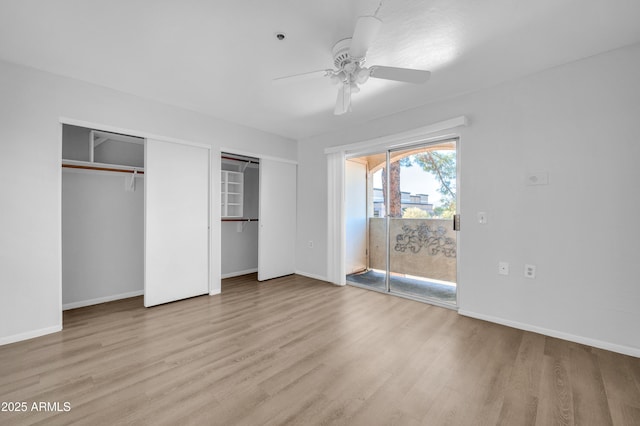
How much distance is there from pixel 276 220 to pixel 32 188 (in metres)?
3.13

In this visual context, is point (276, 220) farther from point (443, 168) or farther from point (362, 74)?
point (362, 74)

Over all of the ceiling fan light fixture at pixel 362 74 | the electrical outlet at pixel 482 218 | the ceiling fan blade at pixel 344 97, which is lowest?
the electrical outlet at pixel 482 218

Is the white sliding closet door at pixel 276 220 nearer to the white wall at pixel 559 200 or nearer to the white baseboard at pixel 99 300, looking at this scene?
the white baseboard at pixel 99 300

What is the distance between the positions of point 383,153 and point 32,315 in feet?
15.1

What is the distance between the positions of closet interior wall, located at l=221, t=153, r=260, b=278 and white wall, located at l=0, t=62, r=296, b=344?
2.27m

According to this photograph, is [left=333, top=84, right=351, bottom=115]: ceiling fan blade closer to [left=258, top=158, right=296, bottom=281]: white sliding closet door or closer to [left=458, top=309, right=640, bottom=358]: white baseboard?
[left=258, top=158, right=296, bottom=281]: white sliding closet door

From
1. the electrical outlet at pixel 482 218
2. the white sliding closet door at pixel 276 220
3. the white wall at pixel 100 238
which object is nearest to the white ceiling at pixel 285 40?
the white wall at pixel 100 238

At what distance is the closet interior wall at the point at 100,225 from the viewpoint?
338 cm

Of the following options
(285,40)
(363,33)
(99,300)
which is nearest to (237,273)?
(99,300)

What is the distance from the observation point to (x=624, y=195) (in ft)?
7.75

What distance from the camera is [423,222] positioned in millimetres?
3871

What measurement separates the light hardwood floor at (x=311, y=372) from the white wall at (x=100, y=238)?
0.43 meters

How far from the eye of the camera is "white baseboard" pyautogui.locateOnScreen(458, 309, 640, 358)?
233 centimetres

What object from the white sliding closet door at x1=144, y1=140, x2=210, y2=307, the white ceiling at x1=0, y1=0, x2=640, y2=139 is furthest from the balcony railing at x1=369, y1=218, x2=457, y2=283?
the white sliding closet door at x1=144, y1=140, x2=210, y2=307
